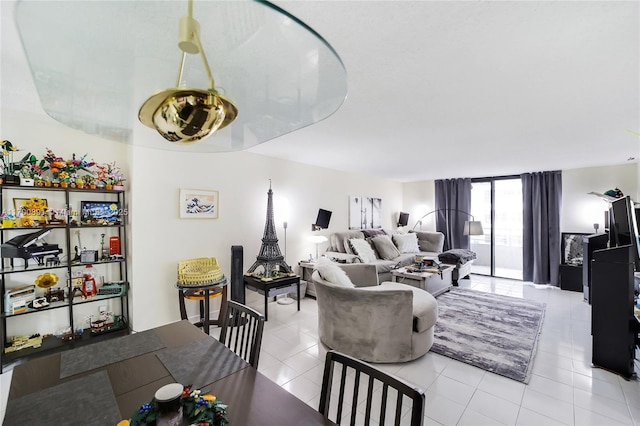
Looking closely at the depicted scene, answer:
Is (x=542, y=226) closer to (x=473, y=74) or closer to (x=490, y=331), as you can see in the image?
(x=490, y=331)

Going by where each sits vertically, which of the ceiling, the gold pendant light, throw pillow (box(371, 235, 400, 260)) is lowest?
throw pillow (box(371, 235, 400, 260))

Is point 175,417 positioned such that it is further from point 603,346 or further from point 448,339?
point 603,346

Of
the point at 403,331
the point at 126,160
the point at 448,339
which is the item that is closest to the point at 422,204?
the point at 448,339

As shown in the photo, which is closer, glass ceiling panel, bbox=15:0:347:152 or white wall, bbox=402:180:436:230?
glass ceiling panel, bbox=15:0:347:152

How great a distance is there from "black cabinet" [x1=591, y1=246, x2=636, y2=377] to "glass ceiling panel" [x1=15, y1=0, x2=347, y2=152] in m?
3.04

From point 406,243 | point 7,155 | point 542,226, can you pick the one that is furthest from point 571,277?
point 7,155

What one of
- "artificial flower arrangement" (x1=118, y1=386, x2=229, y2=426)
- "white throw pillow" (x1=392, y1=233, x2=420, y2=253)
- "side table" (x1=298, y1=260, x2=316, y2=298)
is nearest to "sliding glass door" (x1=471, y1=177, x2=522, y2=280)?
"white throw pillow" (x1=392, y1=233, x2=420, y2=253)

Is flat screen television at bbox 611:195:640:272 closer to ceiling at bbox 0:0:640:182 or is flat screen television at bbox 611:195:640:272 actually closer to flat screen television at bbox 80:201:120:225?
ceiling at bbox 0:0:640:182

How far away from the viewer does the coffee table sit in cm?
421

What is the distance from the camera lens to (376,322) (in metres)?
2.51

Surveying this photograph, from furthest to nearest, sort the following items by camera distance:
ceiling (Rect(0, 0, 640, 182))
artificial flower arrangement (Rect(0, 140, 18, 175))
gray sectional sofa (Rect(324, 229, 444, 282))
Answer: gray sectional sofa (Rect(324, 229, 444, 282)) < artificial flower arrangement (Rect(0, 140, 18, 175)) < ceiling (Rect(0, 0, 640, 182))

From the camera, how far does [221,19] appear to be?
0.66m

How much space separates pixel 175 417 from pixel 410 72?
2.14m

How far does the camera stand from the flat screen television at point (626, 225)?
230 centimetres
